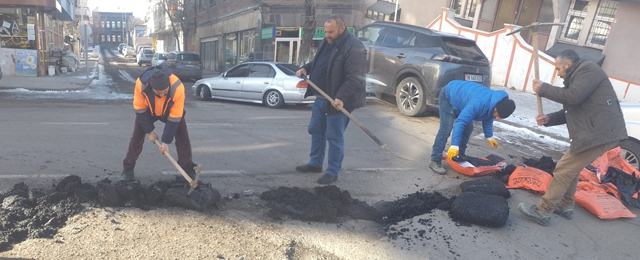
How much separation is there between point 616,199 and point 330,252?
3260 millimetres

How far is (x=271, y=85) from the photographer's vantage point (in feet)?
33.7

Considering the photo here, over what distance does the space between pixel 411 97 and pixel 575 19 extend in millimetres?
11463

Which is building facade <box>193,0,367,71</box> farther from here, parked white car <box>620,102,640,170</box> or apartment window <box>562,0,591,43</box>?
parked white car <box>620,102,640,170</box>

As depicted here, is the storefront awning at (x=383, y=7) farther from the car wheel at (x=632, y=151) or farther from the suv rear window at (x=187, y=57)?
the car wheel at (x=632, y=151)

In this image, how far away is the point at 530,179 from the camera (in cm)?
450

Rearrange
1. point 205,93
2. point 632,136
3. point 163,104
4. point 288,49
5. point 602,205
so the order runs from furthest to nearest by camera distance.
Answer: point 288,49
point 205,93
point 632,136
point 602,205
point 163,104

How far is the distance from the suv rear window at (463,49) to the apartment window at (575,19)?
32.3 ft

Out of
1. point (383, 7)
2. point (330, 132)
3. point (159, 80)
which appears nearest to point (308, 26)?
point (330, 132)

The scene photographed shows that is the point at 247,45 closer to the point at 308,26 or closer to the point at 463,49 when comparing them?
the point at 308,26

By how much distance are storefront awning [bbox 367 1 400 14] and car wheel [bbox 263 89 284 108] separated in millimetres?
13886

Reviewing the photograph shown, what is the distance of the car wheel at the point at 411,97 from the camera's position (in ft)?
28.6

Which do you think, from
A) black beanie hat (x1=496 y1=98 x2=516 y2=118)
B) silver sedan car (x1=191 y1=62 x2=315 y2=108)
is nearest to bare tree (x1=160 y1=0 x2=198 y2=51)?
silver sedan car (x1=191 y1=62 x2=315 y2=108)

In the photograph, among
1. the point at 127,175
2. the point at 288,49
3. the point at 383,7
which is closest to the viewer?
the point at 127,175

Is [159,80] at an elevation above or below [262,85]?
above
